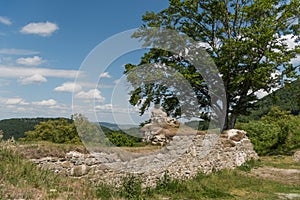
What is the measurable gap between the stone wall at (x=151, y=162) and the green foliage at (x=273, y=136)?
22.1 feet

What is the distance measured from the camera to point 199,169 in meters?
9.54

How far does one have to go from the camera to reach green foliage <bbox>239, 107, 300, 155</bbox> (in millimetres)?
17109

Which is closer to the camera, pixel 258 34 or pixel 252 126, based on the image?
pixel 258 34

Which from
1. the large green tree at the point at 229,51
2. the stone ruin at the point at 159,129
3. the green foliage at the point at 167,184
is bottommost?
the green foliage at the point at 167,184

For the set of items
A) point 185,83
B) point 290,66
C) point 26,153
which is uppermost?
point 290,66

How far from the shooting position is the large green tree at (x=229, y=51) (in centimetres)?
1446

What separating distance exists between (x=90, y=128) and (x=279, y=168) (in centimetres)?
852

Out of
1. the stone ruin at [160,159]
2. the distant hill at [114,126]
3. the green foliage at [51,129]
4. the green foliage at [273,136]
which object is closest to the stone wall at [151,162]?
the stone ruin at [160,159]

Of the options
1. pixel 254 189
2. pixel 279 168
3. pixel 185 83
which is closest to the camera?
pixel 254 189

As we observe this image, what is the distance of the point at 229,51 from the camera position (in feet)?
48.2

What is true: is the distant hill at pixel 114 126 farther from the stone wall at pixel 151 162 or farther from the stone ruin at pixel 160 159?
the stone wall at pixel 151 162

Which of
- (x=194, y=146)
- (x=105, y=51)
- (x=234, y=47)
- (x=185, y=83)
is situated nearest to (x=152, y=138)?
(x=194, y=146)

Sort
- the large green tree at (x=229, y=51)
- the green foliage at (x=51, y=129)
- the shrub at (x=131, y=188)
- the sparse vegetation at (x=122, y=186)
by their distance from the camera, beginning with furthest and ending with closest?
the green foliage at (x=51, y=129) → the large green tree at (x=229, y=51) → the shrub at (x=131, y=188) → the sparse vegetation at (x=122, y=186)

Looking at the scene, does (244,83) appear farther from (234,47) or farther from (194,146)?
(194,146)
